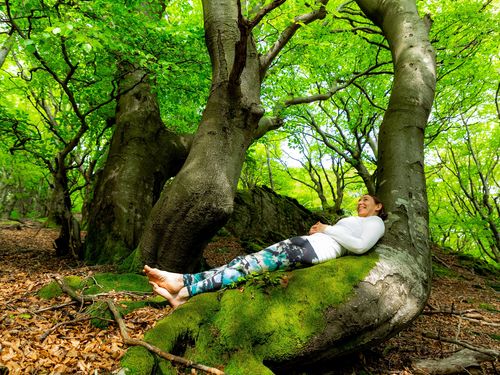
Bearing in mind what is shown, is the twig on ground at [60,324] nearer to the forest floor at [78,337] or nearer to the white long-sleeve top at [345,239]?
the forest floor at [78,337]

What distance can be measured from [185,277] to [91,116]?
6702 mm

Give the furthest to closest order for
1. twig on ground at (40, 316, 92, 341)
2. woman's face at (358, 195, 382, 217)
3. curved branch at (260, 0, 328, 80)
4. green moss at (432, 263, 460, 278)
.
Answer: green moss at (432, 263, 460, 278) → curved branch at (260, 0, 328, 80) → woman's face at (358, 195, 382, 217) → twig on ground at (40, 316, 92, 341)

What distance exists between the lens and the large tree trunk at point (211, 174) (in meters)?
4.24

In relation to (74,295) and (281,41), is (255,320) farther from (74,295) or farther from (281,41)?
(281,41)

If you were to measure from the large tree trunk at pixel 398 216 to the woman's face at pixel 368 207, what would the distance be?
125 millimetres

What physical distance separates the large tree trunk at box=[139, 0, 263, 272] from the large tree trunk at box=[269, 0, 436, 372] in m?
2.04

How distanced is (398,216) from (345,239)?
0.77 metres

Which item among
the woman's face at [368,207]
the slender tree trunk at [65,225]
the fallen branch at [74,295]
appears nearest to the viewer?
the fallen branch at [74,295]

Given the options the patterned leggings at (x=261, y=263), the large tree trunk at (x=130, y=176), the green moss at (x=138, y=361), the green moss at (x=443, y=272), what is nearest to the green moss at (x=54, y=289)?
the patterned leggings at (x=261, y=263)

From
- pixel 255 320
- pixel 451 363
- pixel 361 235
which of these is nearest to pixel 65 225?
pixel 255 320

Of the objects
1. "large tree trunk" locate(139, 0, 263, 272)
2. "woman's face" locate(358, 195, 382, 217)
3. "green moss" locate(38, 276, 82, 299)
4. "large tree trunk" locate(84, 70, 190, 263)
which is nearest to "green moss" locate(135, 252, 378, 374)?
"woman's face" locate(358, 195, 382, 217)

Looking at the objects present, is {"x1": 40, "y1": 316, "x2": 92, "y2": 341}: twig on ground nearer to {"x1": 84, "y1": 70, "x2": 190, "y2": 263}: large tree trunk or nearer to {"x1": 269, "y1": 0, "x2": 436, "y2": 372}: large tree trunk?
{"x1": 269, "y1": 0, "x2": 436, "y2": 372}: large tree trunk

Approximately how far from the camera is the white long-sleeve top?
9.96ft

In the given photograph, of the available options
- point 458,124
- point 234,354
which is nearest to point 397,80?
point 234,354
